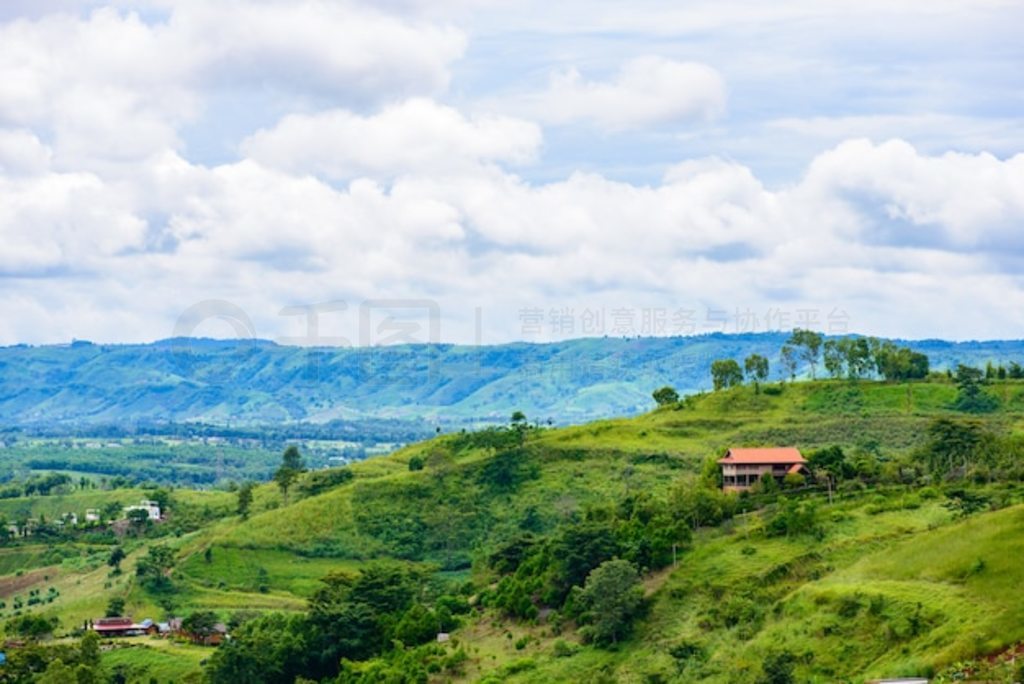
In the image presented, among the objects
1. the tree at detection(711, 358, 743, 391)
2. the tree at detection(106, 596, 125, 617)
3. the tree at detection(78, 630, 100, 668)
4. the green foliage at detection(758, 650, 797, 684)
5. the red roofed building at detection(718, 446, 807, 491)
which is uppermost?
the tree at detection(711, 358, 743, 391)

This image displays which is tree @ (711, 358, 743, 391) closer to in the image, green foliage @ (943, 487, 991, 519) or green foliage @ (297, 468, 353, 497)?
green foliage @ (297, 468, 353, 497)

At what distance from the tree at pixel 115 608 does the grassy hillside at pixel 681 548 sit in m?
1.10

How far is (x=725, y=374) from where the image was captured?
13088cm

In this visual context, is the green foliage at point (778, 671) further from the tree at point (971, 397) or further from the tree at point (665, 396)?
the tree at point (665, 396)

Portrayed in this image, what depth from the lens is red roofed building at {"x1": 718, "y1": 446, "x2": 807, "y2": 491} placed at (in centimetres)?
7750

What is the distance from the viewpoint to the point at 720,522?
70.8 m

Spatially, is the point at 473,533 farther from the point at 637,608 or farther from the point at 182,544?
the point at 637,608

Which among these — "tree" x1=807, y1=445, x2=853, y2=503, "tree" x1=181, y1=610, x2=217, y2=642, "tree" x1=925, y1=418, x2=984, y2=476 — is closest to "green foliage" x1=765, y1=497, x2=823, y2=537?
"tree" x1=807, y1=445, x2=853, y2=503

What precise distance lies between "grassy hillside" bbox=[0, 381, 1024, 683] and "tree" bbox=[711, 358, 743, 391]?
6.32 metres

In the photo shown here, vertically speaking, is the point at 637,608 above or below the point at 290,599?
above

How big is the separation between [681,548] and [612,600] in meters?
7.28

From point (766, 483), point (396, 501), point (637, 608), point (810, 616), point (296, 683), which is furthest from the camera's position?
point (396, 501)

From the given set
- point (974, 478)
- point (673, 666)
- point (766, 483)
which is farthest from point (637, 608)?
point (974, 478)

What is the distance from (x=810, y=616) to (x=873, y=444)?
53.8 m
